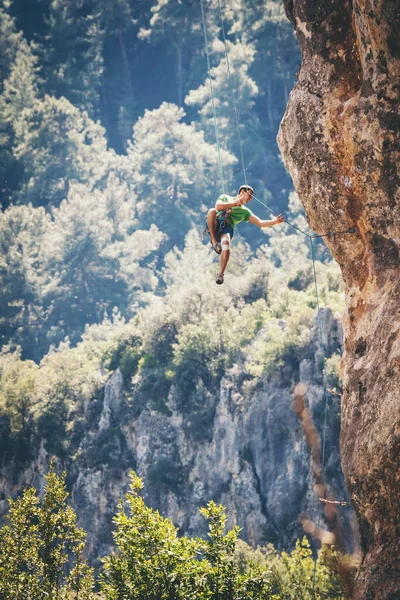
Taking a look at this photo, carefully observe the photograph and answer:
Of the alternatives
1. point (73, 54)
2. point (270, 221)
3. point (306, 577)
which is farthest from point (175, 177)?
point (270, 221)

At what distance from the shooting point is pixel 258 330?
154 feet

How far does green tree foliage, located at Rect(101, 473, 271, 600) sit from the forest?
6 centimetres

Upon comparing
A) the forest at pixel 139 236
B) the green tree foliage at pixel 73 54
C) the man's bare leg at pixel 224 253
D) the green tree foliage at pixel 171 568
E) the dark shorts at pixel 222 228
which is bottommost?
the green tree foliage at pixel 171 568

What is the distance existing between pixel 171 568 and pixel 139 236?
82277 millimetres

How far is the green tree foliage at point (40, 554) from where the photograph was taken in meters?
19.8

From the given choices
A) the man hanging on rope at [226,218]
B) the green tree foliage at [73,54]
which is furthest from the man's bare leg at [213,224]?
the green tree foliage at [73,54]

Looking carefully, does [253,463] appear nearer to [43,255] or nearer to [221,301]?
[221,301]

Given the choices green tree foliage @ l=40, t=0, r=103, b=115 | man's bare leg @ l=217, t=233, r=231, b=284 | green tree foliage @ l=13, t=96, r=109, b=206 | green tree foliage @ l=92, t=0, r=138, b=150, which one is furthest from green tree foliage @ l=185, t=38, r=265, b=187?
man's bare leg @ l=217, t=233, r=231, b=284

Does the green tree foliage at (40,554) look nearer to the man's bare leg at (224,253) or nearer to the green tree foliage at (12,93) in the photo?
the man's bare leg at (224,253)

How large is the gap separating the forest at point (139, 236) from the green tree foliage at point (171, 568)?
6 centimetres

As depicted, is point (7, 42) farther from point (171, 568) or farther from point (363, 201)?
point (363, 201)

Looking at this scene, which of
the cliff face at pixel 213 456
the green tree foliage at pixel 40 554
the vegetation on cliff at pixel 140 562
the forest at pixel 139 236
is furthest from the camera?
the forest at pixel 139 236

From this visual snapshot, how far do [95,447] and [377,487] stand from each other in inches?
1455

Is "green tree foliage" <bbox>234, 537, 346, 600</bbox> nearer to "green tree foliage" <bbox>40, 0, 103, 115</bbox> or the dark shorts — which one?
the dark shorts
